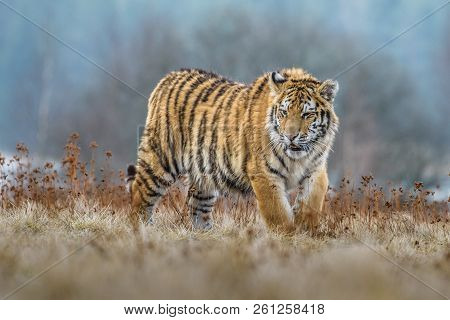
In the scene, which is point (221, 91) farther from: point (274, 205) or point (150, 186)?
point (274, 205)

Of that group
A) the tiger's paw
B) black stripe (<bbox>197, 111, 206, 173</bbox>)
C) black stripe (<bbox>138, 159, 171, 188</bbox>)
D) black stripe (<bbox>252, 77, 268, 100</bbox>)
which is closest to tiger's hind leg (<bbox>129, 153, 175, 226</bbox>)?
black stripe (<bbox>138, 159, 171, 188</bbox>)

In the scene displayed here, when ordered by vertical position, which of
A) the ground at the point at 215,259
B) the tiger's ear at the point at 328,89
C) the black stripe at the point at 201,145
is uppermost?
the tiger's ear at the point at 328,89

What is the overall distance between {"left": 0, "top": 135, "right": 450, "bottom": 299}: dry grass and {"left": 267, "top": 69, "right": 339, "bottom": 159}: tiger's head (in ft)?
2.53

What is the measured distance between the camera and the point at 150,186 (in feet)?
22.7

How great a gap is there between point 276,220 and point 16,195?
3.17 meters

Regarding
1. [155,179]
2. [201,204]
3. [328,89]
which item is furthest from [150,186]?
[328,89]

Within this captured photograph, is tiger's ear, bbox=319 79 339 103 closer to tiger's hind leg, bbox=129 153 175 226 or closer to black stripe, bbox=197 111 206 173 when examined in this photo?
black stripe, bbox=197 111 206 173

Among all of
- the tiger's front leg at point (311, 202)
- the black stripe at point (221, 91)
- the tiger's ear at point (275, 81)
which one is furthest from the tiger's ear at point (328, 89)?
the black stripe at point (221, 91)

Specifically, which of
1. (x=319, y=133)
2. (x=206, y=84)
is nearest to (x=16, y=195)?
(x=206, y=84)

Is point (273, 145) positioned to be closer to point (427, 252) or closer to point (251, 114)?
point (251, 114)

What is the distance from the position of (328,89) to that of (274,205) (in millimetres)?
1218

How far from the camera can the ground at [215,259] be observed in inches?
150

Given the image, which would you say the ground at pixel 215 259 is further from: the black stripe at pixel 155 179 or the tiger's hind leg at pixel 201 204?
the tiger's hind leg at pixel 201 204
